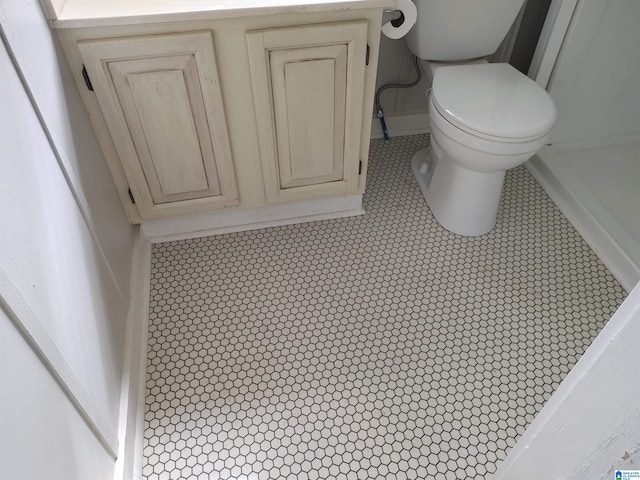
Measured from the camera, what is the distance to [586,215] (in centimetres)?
164

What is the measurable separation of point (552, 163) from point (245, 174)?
1.17 m

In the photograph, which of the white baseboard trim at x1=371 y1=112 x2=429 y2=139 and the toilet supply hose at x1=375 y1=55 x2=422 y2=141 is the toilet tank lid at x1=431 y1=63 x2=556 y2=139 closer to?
the toilet supply hose at x1=375 y1=55 x2=422 y2=141

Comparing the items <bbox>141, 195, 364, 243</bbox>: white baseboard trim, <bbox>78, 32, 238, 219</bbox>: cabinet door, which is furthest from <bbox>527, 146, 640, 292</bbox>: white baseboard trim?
<bbox>78, 32, 238, 219</bbox>: cabinet door

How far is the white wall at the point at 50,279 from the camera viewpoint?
2.11 feet

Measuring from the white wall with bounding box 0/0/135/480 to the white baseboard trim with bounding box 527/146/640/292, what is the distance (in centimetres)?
150

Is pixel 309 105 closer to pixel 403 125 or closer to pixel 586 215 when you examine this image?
pixel 403 125

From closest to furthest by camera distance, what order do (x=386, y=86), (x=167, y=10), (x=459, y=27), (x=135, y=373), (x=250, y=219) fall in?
(x=167, y=10), (x=135, y=373), (x=459, y=27), (x=250, y=219), (x=386, y=86)

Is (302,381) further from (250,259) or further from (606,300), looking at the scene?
(606,300)

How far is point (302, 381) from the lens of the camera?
1.26 meters

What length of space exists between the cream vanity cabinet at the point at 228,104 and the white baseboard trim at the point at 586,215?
772mm

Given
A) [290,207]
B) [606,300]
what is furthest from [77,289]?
[606,300]

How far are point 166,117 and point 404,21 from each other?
69 centimetres

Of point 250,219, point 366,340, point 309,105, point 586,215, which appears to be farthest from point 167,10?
point 586,215

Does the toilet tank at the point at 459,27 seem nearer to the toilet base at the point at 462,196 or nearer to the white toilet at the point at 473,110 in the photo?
the white toilet at the point at 473,110
